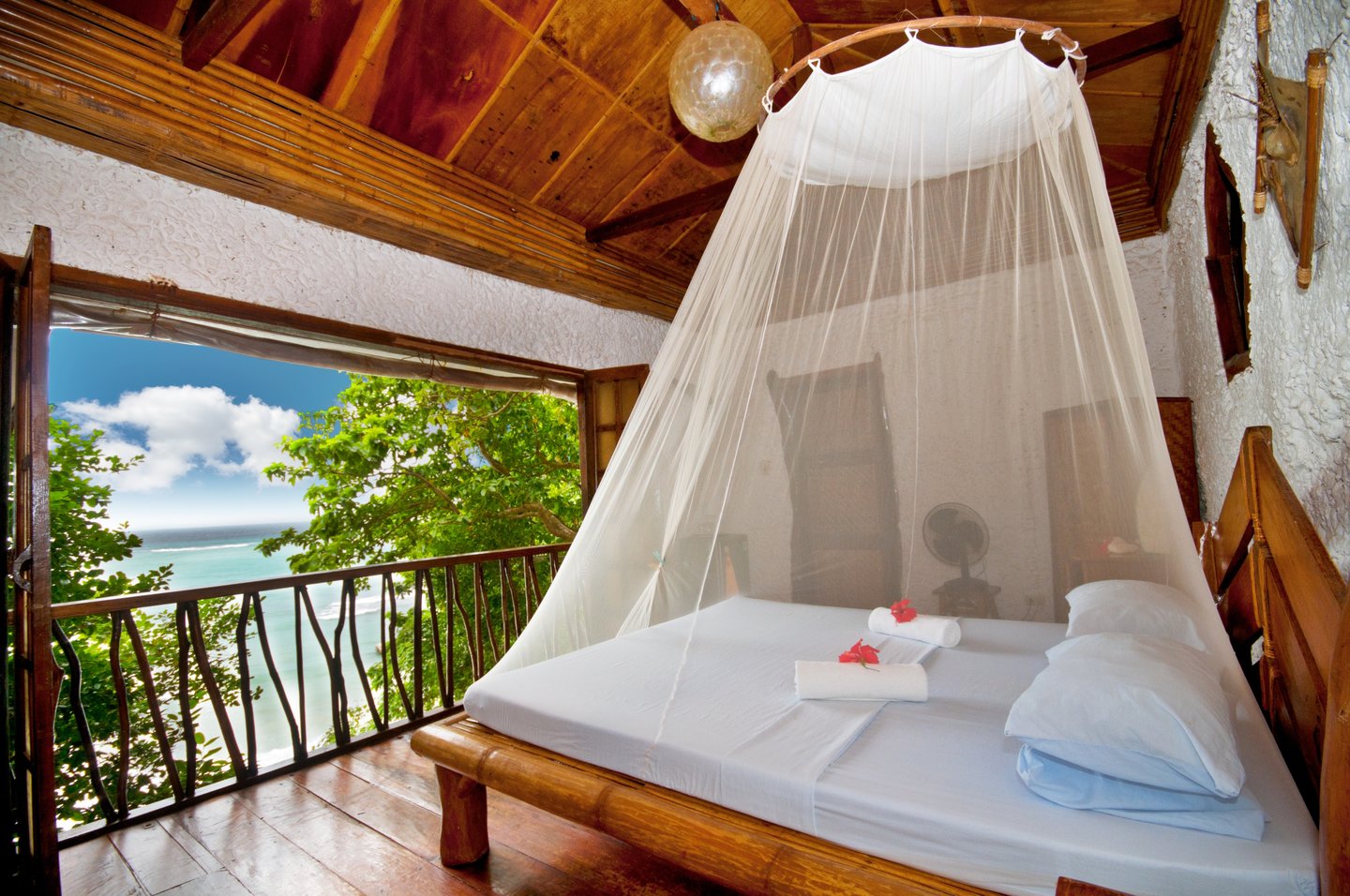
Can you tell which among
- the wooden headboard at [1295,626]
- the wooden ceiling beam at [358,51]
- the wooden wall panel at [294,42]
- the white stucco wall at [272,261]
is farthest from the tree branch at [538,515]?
the wooden headboard at [1295,626]

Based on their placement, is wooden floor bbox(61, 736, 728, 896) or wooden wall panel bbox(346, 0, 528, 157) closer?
wooden floor bbox(61, 736, 728, 896)

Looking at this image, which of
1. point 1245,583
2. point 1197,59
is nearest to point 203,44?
point 1197,59

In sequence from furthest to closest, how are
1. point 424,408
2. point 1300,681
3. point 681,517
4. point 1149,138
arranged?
point 424,408, point 1149,138, point 681,517, point 1300,681

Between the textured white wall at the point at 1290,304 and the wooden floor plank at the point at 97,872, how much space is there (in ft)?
10.4

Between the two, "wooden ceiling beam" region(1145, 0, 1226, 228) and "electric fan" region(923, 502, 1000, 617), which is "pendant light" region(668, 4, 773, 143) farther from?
"wooden ceiling beam" region(1145, 0, 1226, 228)

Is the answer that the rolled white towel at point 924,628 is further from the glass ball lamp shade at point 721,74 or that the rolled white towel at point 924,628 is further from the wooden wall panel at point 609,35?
the wooden wall panel at point 609,35

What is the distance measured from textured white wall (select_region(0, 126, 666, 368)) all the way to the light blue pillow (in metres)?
3.29

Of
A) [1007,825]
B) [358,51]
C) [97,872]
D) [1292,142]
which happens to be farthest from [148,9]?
[1007,825]

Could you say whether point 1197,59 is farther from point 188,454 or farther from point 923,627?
point 188,454

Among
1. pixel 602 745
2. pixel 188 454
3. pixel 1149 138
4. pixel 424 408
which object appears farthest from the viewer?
pixel 188 454

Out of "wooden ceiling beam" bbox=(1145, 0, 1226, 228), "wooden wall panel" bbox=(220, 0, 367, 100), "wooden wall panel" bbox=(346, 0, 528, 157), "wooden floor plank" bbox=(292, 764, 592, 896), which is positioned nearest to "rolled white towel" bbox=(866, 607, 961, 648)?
"wooden floor plank" bbox=(292, 764, 592, 896)

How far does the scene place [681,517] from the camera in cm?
180

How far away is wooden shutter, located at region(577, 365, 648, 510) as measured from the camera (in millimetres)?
4168

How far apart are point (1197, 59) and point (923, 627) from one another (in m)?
2.29
